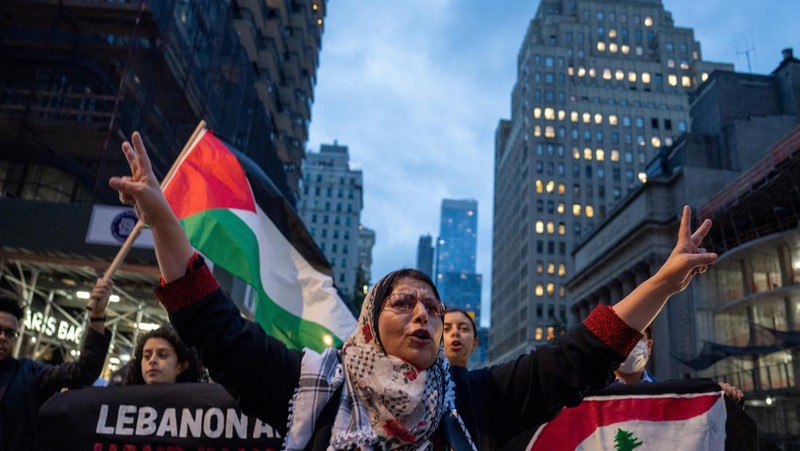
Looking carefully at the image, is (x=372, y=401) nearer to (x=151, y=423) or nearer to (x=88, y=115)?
(x=151, y=423)

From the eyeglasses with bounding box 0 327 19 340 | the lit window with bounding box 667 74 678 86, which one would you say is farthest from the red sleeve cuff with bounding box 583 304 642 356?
the lit window with bounding box 667 74 678 86

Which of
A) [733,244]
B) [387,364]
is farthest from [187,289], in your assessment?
[733,244]

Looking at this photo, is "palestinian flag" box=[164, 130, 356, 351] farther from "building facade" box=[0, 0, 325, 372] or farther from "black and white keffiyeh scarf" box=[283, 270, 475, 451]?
"building facade" box=[0, 0, 325, 372]

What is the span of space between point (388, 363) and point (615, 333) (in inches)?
36.2

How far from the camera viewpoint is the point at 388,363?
2312 mm

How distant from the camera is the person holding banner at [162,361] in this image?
14.9ft

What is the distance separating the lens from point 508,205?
383 ft

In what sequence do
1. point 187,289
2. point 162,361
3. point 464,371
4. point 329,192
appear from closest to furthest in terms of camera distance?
point 187,289, point 464,371, point 162,361, point 329,192

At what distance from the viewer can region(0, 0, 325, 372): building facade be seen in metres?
16.0

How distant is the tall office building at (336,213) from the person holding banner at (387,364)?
11193cm

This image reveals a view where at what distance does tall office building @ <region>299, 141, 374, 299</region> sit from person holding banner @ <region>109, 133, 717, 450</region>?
112 meters

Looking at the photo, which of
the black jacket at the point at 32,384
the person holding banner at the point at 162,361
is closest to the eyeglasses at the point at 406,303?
the person holding banner at the point at 162,361

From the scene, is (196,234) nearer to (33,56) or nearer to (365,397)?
(365,397)

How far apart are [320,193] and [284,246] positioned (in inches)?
4746
